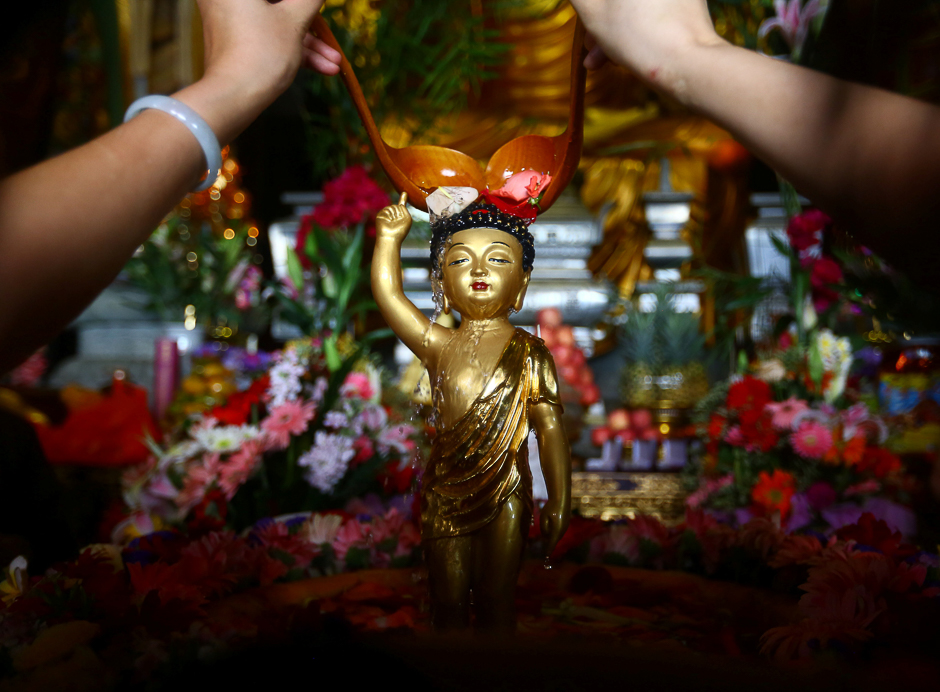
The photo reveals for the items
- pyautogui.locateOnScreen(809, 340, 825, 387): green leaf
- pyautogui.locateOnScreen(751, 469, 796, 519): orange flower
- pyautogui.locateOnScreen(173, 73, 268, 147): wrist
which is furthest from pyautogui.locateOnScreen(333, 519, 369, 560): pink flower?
pyautogui.locateOnScreen(809, 340, 825, 387): green leaf

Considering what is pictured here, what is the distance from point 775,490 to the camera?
A: 163 cm

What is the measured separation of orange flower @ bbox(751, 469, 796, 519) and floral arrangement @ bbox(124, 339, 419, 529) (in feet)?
2.74

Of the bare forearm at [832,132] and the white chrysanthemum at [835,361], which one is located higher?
the bare forearm at [832,132]

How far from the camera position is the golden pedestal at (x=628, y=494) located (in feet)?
7.14

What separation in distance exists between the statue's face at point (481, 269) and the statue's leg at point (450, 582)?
1.05ft

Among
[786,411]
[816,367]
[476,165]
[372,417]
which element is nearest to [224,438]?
[372,417]

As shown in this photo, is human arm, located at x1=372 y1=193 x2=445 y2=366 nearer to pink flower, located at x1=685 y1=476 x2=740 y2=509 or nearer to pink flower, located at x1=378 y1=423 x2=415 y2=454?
pink flower, located at x1=378 y1=423 x2=415 y2=454

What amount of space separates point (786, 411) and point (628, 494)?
622mm

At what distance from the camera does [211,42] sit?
0.61m

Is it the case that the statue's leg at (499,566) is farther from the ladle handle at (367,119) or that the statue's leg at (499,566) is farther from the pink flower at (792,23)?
the pink flower at (792,23)

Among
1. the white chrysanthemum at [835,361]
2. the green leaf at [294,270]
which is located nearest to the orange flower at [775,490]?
the white chrysanthemum at [835,361]

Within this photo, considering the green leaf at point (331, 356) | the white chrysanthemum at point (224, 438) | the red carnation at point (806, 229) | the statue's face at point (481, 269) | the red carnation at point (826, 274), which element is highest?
the red carnation at point (806, 229)

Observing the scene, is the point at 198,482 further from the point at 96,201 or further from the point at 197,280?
the point at 197,280

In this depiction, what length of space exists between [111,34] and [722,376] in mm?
2951
